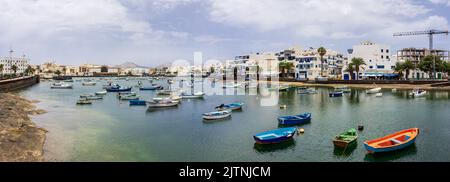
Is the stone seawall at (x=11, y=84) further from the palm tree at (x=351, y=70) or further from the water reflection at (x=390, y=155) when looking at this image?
the palm tree at (x=351, y=70)

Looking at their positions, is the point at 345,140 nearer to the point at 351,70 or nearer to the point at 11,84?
the point at 351,70

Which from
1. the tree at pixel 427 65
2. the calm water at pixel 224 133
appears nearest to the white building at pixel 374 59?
the tree at pixel 427 65

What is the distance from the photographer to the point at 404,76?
11381 centimetres

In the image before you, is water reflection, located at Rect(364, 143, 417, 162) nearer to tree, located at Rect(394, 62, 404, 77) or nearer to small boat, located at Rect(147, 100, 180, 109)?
small boat, located at Rect(147, 100, 180, 109)

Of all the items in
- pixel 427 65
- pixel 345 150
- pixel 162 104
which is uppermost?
pixel 427 65

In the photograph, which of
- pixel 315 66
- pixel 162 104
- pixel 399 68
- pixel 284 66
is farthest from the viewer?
pixel 284 66

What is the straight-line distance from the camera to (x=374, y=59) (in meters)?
117

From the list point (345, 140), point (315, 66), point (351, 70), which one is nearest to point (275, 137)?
point (345, 140)

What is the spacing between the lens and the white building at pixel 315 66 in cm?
12719

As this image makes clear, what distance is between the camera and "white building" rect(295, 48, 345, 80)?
127188 mm

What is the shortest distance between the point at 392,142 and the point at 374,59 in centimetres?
9662
